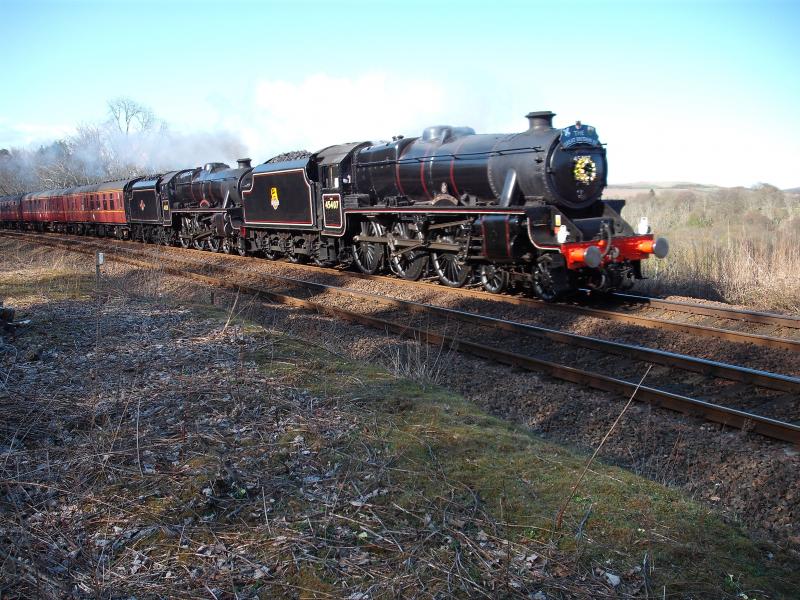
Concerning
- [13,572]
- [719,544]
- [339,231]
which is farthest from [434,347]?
[339,231]

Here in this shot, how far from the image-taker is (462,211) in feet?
40.2

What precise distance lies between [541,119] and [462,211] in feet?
7.50

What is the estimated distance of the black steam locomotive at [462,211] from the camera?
11258 mm

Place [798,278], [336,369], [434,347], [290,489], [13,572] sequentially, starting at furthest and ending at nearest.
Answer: [798,278] < [434,347] < [336,369] < [290,489] < [13,572]

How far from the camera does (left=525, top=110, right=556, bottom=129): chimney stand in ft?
38.8

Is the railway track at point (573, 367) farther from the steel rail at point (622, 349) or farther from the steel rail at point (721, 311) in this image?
the steel rail at point (721, 311)

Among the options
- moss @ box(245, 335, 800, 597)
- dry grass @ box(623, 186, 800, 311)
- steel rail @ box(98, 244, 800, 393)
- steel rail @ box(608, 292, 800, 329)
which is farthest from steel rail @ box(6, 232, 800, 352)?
moss @ box(245, 335, 800, 597)

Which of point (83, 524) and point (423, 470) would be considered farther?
point (423, 470)

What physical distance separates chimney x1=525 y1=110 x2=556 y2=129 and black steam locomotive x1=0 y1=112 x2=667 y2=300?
0.07ft

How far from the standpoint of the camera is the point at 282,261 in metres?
20.3

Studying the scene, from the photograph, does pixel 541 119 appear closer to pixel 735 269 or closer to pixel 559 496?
pixel 735 269

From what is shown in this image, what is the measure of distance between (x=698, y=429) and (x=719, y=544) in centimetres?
256

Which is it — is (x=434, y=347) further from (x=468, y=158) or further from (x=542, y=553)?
(x=542, y=553)

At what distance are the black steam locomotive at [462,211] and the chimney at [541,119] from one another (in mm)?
22
